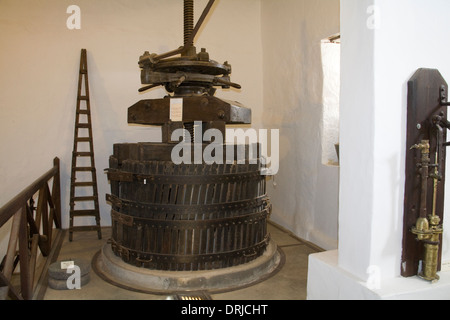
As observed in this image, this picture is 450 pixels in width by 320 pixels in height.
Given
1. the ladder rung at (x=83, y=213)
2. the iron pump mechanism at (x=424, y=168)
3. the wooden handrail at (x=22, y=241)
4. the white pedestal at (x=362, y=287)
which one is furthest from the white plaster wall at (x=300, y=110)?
the wooden handrail at (x=22, y=241)

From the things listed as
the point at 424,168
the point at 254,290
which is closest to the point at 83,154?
the point at 254,290

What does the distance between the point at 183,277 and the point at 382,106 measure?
227cm

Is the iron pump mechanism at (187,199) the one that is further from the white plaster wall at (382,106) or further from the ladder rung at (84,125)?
the ladder rung at (84,125)

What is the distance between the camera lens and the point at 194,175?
3.43 m

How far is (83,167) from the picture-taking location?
17.4 ft

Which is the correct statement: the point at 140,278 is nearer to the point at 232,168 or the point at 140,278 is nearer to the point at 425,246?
the point at 232,168

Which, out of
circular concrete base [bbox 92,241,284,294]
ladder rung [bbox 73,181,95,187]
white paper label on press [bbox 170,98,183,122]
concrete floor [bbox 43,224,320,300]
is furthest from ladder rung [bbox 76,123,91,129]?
circular concrete base [bbox 92,241,284,294]

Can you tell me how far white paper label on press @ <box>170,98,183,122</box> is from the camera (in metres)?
3.76

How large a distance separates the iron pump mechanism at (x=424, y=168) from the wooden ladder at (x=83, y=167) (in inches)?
160

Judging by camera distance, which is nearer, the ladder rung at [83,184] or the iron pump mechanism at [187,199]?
the iron pump mechanism at [187,199]

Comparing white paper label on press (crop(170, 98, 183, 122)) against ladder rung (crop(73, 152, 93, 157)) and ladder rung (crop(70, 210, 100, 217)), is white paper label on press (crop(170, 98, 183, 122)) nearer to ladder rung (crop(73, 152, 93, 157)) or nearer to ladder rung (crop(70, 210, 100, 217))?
ladder rung (crop(73, 152, 93, 157))

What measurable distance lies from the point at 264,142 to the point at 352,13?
4031mm

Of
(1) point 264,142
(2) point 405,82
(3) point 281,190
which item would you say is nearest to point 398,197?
(2) point 405,82

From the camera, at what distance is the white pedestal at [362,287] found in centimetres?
196
